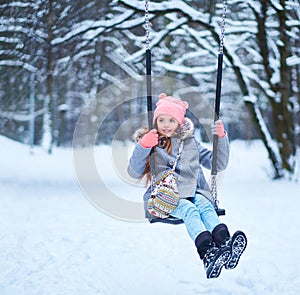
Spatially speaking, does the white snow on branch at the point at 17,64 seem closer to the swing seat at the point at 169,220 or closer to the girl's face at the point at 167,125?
the girl's face at the point at 167,125

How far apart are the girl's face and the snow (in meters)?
1.43

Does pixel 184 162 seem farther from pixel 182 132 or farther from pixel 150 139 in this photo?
pixel 150 139

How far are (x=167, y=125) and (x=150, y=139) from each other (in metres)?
0.27

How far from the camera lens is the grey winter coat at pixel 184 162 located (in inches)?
129

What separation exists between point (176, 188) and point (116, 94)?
15.1 m

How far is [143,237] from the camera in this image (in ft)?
20.3

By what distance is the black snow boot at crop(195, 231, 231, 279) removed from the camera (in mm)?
2902

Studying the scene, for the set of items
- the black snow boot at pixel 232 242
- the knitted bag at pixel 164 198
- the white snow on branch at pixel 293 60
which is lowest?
the black snow boot at pixel 232 242

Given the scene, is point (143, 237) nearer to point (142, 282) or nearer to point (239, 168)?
point (142, 282)

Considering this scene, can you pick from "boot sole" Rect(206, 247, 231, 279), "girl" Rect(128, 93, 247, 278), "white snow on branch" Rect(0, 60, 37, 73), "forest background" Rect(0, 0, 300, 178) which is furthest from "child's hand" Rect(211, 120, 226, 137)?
"white snow on branch" Rect(0, 60, 37, 73)

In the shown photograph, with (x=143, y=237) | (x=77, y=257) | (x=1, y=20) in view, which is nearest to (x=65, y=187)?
(x=1, y=20)

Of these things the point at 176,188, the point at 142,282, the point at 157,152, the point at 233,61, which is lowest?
the point at 142,282

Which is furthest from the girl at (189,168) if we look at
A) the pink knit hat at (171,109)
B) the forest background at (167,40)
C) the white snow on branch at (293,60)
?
the white snow on branch at (293,60)

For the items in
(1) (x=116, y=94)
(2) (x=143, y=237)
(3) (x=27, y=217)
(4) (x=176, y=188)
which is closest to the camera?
(4) (x=176, y=188)
